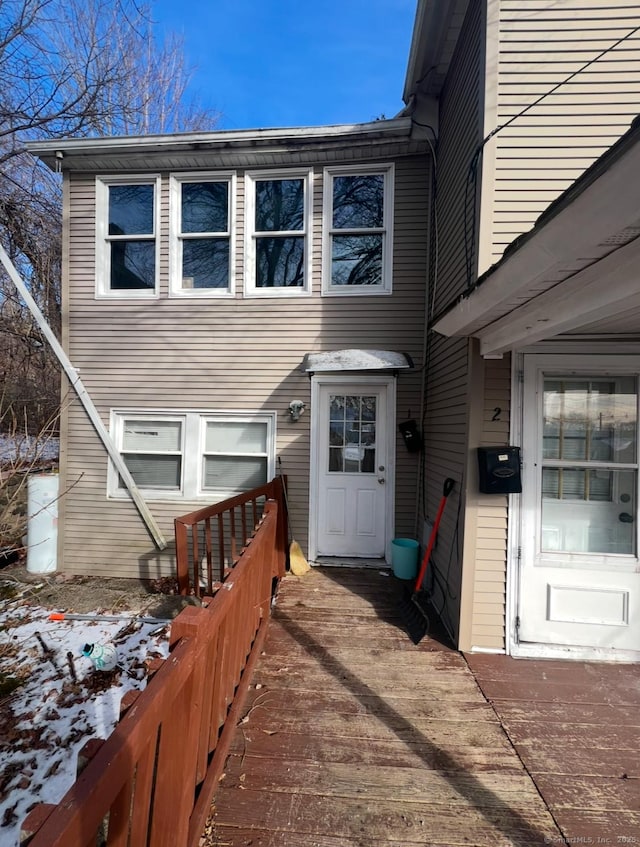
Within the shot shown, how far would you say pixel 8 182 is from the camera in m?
6.42

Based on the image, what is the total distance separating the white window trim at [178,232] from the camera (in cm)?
456

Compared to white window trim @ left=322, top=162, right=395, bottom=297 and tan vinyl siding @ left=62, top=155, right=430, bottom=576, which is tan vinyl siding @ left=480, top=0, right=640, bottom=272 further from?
white window trim @ left=322, top=162, right=395, bottom=297

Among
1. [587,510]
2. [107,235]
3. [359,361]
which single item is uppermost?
[107,235]

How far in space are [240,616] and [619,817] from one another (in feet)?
6.36

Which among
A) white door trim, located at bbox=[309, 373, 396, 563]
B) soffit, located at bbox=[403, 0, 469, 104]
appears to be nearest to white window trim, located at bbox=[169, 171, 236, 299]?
white door trim, located at bbox=[309, 373, 396, 563]

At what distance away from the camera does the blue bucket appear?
12.5ft

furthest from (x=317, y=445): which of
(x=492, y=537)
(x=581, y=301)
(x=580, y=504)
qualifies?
(x=581, y=301)

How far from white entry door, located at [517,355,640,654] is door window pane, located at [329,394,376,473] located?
6.16 feet

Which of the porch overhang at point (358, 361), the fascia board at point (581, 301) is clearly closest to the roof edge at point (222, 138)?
the porch overhang at point (358, 361)

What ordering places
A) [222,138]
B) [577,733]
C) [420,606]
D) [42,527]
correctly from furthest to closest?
[42,527] → [222,138] → [420,606] → [577,733]

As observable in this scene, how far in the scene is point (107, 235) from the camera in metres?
4.82

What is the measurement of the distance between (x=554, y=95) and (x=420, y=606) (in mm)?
4106

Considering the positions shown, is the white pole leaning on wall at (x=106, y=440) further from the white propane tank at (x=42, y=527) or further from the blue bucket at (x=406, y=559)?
the blue bucket at (x=406, y=559)

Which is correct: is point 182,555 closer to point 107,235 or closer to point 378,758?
point 378,758
